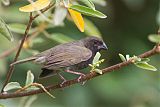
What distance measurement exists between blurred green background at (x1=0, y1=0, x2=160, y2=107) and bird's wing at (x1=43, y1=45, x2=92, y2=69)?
1.95m

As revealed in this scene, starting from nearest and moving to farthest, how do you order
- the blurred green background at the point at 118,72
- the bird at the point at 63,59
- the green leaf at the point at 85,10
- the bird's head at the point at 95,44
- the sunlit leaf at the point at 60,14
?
1. the green leaf at the point at 85,10
2. the sunlit leaf at the point at 60,14
3. the bird at the point at 63,59
4. the bird's head at the point at 95,44
5. the blurred green background at the point at 118,72

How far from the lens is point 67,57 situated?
3518 millimetres

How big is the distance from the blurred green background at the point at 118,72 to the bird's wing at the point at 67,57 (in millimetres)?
1952

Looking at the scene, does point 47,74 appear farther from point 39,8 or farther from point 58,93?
point 58,93

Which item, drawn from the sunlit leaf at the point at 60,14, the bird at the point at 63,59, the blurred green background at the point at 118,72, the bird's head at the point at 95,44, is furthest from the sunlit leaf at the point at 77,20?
the blurred green background at the point at 118,72

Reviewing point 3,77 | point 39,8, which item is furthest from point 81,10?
point 3,77

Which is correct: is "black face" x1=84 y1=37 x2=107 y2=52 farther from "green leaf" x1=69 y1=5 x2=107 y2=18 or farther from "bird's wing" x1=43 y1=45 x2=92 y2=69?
"green leaf" x1=69 y1=5 x2=107 y2=18

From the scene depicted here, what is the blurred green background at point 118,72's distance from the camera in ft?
20.9

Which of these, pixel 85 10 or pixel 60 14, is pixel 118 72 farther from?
pixel 85 10

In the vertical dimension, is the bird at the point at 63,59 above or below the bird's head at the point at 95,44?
above

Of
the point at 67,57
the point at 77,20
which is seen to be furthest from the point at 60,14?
the point at 67,57

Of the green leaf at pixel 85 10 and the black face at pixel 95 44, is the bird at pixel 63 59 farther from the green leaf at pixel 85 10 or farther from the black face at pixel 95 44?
the green leaf at pixel 85 10

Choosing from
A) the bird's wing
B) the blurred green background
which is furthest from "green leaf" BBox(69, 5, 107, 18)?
the blurred green background

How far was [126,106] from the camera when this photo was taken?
6.48 metres
